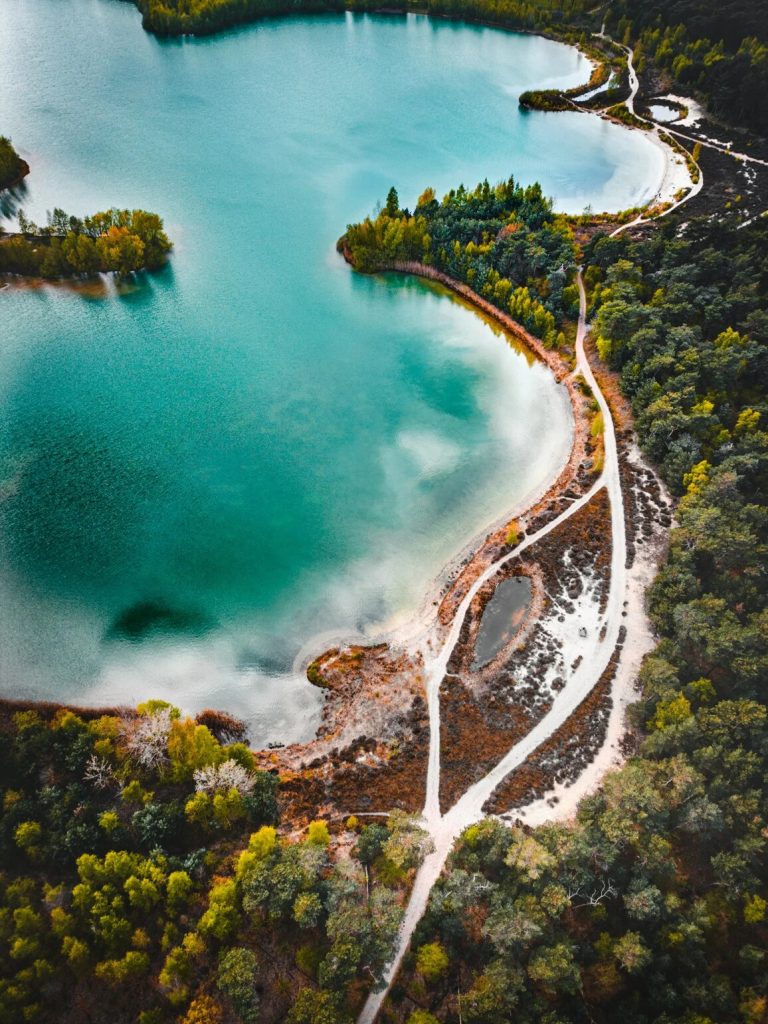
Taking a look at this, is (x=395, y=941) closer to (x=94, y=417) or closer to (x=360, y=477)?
(x=360, y=477)

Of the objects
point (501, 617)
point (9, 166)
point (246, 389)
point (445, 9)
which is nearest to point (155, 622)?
point (246, 389)

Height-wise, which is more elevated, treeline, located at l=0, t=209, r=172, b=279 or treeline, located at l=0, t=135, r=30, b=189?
treeline, located at l=0, t=135, r=30, b=189

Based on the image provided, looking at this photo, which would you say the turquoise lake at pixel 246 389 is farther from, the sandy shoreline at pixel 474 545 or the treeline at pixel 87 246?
the treeline at pixel 87 246

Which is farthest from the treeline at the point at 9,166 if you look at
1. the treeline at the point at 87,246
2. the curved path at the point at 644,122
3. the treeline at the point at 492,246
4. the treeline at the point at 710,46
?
the treeline at the point at 710,46

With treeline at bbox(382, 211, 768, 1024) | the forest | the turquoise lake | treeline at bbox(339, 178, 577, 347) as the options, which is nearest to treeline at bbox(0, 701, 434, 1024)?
the forest

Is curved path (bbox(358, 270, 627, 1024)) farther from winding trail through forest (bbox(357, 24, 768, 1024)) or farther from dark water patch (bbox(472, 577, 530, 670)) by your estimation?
dark water patch (bbox(472, 577, 530, 670))

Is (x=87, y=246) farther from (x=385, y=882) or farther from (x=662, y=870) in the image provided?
(x=662, y=870)

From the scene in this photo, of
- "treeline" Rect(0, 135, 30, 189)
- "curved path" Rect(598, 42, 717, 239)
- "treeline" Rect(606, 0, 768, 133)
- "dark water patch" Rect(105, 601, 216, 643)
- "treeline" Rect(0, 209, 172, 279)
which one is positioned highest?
"treeline" Rect(606, 0, 768, 133)
